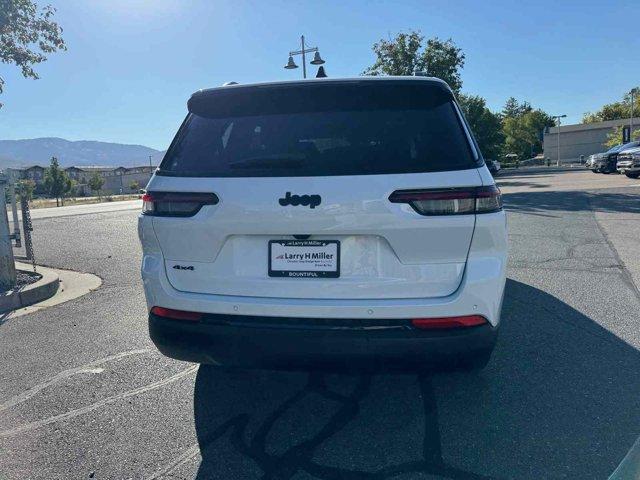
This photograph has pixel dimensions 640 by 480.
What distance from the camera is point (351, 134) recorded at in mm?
2676

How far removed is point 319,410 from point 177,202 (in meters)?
1.48

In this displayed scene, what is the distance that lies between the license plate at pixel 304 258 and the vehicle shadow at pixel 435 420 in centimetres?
93

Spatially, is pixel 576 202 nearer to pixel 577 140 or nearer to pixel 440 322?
pixel 440 322

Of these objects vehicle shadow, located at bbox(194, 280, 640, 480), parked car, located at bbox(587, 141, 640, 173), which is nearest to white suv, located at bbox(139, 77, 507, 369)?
vehicle shadow, located at bbox(194, 280, 640, 480)

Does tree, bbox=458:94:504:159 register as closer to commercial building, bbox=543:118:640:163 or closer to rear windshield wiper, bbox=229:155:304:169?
commercial building, bbox=543:118:640:163

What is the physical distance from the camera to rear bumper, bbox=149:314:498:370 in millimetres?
2430

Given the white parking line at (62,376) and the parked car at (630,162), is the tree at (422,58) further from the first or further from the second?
the white parking line at (62,376)

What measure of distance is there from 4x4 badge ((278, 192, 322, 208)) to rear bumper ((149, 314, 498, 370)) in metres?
0.58

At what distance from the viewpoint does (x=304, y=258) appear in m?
2.50

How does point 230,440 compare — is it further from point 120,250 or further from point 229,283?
point 120,250

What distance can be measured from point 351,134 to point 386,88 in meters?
0.33

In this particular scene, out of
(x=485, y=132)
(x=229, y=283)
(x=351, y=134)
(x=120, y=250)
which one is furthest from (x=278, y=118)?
(x=485, y=132)

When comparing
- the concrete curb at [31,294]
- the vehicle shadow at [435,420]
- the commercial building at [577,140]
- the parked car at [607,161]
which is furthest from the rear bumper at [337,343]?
the commercial building at [577,140]

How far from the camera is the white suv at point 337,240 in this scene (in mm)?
2416
